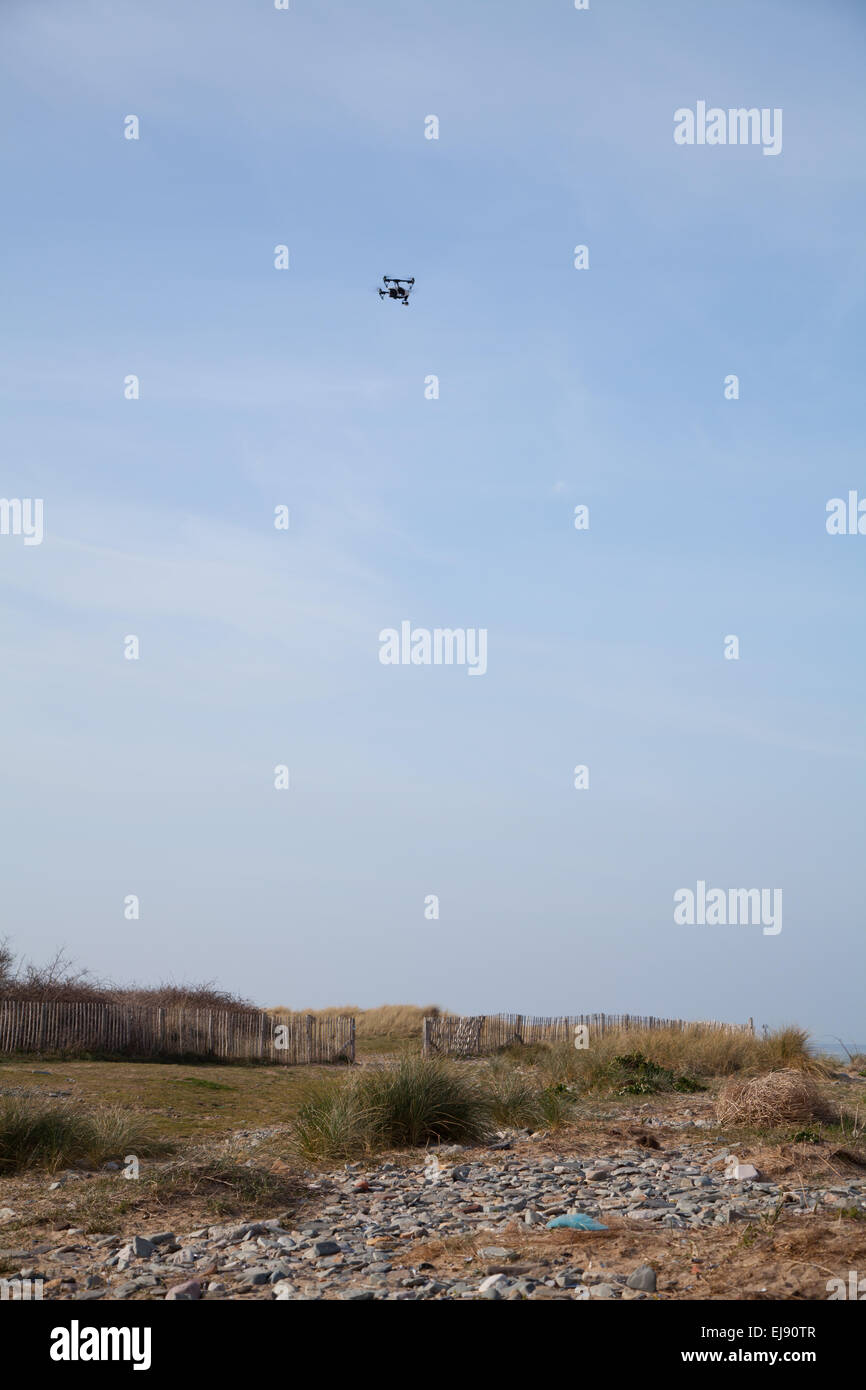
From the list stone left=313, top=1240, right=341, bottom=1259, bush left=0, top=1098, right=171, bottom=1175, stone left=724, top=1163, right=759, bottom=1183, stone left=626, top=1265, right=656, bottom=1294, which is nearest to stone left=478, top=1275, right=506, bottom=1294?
stone left=626, top=1265, right=656, bottom=1294

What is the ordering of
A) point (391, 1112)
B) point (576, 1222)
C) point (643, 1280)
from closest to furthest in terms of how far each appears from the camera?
point (643, 1280) < point (576, 1222) < point (391, 1112)

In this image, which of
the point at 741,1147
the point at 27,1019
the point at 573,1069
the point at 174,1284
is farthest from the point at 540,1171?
the point at 27,1019

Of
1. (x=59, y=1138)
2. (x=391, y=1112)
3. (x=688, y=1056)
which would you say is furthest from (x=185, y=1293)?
→ (x=688, y=1056)

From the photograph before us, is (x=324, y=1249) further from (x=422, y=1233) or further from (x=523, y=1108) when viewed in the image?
(x=523, y=1108)

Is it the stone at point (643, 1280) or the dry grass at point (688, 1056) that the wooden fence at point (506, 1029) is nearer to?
the dry grass at point (688, 1056)

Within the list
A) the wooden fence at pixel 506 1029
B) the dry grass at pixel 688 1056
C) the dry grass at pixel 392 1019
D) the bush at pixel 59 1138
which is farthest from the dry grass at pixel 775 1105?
the dry grass at pixel 392 1019

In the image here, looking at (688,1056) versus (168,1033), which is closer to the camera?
(688,1056)
